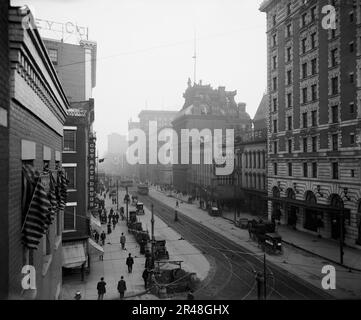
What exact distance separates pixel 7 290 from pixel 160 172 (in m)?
99.6

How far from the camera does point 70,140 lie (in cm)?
2238

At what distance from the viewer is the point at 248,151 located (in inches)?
1945

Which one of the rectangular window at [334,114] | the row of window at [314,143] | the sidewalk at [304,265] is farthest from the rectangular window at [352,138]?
the sidewalk at [304,265]

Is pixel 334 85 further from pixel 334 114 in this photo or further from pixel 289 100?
pixel 289 100

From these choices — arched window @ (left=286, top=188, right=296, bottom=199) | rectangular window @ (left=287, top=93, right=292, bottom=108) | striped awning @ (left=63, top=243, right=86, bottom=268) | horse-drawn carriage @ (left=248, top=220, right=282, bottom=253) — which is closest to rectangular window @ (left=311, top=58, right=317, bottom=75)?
rectangular window @ (left=287, top=93, right=292, bottom=108)

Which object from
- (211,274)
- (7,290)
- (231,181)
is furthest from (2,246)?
(231,181)

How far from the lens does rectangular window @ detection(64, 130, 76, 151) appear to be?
878 inches

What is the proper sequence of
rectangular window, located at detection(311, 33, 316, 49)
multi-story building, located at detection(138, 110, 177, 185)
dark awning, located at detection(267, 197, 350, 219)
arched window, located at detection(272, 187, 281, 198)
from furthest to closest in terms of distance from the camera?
multi-story building, located at detection(138, 110, 177, 185) → arched window, located at detection(272, 187, 281, 198) → rectangular window, located at detection(311, 33, 316, 49) → dark awning, located at detection(267, 197, 350, 219)

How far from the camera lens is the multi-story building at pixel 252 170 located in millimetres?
44938

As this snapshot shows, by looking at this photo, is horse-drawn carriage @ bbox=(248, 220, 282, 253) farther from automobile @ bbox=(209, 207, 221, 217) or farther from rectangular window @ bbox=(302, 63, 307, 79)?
rectangular window @ bbox=(302, 63, 307, 79)

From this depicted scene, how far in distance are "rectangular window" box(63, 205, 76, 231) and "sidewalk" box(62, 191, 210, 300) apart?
3.20 m

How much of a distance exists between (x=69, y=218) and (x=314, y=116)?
25047mm

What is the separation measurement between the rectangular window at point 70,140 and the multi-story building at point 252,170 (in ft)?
90.7

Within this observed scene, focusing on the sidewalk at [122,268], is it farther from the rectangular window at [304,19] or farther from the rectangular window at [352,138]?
the rectangular window at [304,19]
